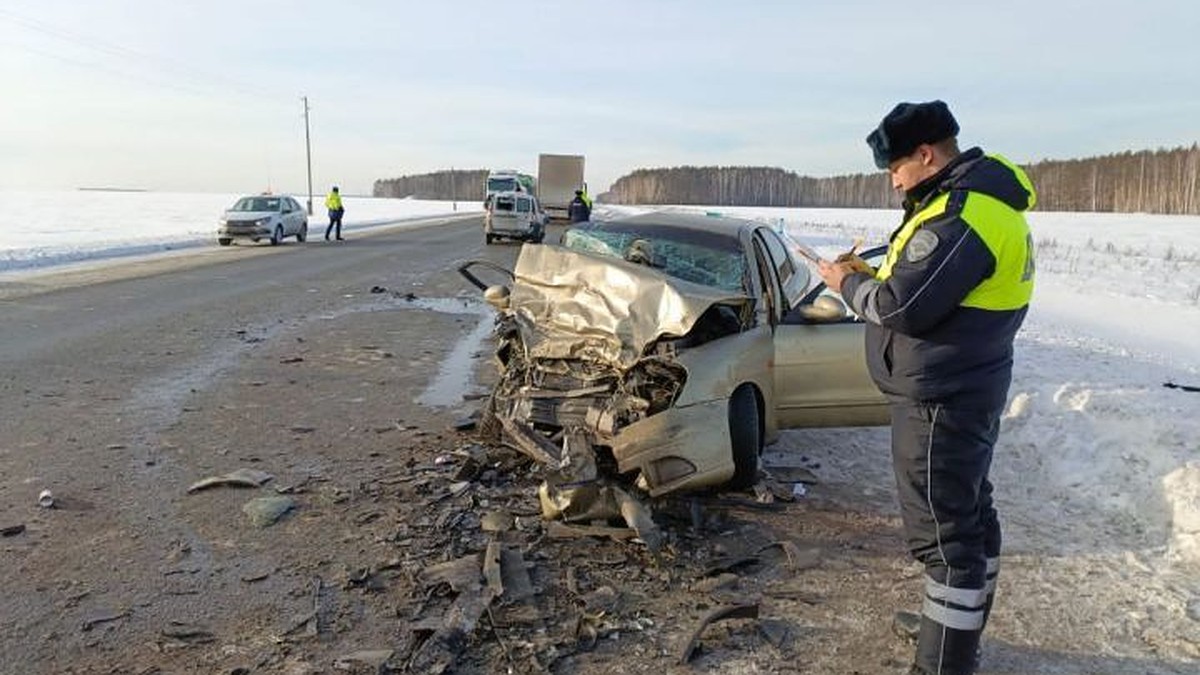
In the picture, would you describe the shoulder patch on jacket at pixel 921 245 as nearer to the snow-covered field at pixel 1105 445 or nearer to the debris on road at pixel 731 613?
the debris on road at pixel 731 613

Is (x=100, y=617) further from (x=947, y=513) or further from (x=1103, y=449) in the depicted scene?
(x=1103, y=449)

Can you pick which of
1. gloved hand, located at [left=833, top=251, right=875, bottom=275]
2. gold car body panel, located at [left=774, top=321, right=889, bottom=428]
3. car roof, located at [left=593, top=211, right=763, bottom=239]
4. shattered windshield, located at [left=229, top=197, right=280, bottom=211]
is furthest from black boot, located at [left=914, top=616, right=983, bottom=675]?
shattered windshield, located at [left=229, top=197, right=280, bottom=211]

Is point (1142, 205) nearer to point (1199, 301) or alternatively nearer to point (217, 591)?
point (1199, 301)

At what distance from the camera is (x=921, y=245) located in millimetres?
2625

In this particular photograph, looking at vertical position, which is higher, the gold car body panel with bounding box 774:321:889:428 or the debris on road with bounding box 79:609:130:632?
the gold car body panel with bounding box 774:321:889:428

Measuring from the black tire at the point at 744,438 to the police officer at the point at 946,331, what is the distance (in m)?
1.64

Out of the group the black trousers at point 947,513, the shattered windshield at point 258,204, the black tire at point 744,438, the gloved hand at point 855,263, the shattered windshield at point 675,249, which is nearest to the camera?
the black trousers at point 947,513

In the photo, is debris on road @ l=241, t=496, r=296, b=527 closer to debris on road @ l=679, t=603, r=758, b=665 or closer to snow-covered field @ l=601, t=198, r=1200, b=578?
debris on road @ l=679, t=603, r=758, b=665

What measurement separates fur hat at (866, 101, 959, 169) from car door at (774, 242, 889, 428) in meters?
2.38

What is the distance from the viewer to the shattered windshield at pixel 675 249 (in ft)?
18.3

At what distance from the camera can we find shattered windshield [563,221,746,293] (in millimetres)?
5590

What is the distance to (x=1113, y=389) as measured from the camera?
6082 mm

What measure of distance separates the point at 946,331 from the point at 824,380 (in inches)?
100

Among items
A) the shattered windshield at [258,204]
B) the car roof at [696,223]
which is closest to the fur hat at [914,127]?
the car roof at [696,223]
